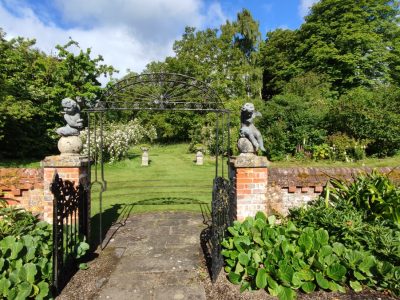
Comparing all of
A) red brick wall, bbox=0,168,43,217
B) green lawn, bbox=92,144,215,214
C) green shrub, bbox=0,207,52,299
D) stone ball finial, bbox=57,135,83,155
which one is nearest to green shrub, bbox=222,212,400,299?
green shrub, bbox=0,207,52,299

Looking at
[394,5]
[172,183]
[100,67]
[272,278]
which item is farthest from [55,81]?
[394,5]

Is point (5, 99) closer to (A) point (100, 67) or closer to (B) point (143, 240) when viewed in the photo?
(A) point (100, 67)

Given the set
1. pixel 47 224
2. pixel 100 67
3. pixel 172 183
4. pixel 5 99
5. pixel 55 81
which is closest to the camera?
pixel 47 224

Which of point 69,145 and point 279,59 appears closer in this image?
point 69,145

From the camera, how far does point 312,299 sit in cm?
285

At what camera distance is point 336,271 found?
9.53 feet

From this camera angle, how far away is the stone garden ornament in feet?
13.1

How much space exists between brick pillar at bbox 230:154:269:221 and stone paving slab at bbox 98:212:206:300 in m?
0.98

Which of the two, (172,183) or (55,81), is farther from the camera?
(55,81)

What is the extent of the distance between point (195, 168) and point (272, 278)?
9.97m

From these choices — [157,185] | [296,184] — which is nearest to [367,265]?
[296,184]

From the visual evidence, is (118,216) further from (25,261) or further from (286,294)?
(286,294)

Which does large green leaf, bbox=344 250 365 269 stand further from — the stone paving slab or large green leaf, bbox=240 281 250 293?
the stone paving slab

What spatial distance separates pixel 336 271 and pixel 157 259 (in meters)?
2.29
